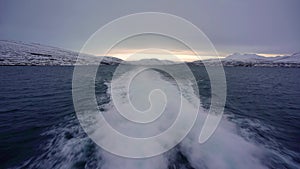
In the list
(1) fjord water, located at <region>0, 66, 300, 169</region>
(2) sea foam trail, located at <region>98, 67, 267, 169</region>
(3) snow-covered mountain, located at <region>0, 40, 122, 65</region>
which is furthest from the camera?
(3) snow-covered mountain, located at <region>0, 40, 122, 65</region>

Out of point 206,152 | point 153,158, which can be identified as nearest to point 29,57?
point 153,158

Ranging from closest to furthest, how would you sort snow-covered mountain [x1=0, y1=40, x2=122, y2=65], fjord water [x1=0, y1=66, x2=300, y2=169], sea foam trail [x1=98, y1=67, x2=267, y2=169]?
sea foam trail [x1=98, y1=67, x2=267, y2=169], fjord water [x1=0, y1=66, x2=300, y2=169], snow-covered mountain [x1=0, y1=40, x2=122, y2=65]

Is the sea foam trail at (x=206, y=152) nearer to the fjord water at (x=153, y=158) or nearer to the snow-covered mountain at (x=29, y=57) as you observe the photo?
the fjord water at (x=153, y=158)

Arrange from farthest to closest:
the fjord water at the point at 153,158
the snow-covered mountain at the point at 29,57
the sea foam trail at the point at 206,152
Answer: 1. the snow-covered mountain at the point at 29,57
2. the fjord water at the point at 153,158
3. the sea foam trail at the point at 206,152

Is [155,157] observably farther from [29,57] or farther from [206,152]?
[29,57]

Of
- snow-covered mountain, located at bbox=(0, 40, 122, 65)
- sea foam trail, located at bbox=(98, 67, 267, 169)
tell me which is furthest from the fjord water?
snow-covered mountain, located at bbox=(0, 40, 122, 65)

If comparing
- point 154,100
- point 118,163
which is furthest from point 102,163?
point 154,100

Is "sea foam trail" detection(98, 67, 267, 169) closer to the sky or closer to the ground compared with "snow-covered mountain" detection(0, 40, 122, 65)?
closer to the ground

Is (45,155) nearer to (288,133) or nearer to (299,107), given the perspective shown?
(288,133)

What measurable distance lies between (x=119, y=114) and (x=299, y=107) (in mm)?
14365

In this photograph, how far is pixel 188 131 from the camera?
6.24 metres

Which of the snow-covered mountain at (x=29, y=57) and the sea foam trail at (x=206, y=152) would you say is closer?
the sea foam trail at (x=206, y=152)

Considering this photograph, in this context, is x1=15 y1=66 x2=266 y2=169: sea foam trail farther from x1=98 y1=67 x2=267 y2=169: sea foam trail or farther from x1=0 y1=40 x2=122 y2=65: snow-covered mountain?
x1=0 y1=40 x2=122 y2=65: snow-covered mountain

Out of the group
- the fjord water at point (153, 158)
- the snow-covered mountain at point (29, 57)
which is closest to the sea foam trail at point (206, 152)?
the fjord water at point (153, 158)
